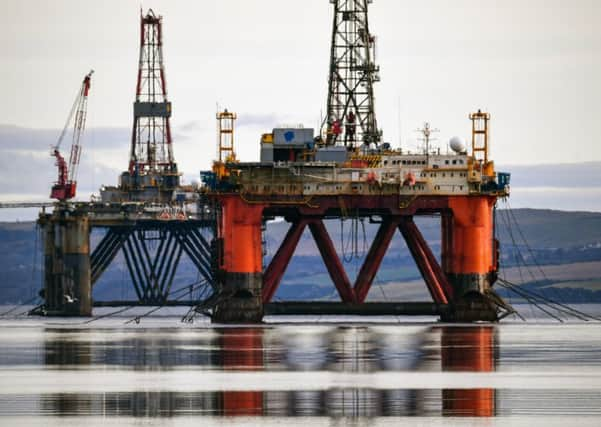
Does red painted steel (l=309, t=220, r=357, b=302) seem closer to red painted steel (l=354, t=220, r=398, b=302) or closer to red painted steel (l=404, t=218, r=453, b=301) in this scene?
red painted steel (l=354, t=220, r=398, b=302)

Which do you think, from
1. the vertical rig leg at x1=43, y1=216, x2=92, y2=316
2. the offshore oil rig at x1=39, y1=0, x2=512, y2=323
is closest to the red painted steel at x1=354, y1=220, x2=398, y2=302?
the offshore oil rig at x1=39, y1=0, x2=512, y2=323

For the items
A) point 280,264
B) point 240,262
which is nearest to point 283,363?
point 240,262

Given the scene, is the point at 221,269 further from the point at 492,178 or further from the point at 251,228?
the point at 492,178

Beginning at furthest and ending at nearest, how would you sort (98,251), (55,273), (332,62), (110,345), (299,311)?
(98,251)
(55,273)
(332,62)
(299,311)
(110,345)

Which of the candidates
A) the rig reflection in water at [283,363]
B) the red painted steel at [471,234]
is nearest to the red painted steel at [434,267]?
the red painted steel at [471,234]

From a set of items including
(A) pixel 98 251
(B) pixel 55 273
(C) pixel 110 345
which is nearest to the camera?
(C) pixel 110 345

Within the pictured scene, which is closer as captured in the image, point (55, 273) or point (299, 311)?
point (299, 311)

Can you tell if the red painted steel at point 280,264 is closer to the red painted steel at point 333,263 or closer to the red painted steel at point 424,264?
the red painted steel at point 333,263

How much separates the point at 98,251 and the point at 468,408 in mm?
96134

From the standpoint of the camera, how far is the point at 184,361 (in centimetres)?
6391

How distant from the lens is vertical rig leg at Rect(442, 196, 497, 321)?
9519 cm

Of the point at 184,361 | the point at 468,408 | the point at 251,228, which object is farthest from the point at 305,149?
the point at 468,408

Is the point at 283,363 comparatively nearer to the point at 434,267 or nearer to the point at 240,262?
the point at 240,262

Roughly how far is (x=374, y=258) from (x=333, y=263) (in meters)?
2.36
